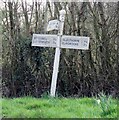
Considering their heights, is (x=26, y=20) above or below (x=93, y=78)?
above

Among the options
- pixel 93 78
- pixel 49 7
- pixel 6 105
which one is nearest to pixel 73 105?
pixel 6 105

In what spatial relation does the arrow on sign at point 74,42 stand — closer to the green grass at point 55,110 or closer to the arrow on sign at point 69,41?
the arrow on sign at point 69,41

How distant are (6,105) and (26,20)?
3692mm

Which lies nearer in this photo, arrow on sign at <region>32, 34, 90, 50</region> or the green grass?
the green grass

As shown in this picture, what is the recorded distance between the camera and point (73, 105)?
15.7 ft

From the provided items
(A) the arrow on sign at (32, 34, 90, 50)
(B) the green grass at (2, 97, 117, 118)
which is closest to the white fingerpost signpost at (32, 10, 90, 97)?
(A) the arrow on sign at (32, 34, 90, 50)

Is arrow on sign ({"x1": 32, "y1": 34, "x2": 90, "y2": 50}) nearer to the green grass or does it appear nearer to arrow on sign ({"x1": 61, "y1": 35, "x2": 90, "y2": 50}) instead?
arrow on sign ({"x1": 61, "y1": 35, "x2": 90, "y2": 50})

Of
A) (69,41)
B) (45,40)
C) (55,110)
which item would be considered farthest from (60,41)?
(55,110)

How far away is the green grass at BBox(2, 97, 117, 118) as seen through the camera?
4121mm

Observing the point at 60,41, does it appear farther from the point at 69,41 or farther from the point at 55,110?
the point at 55,110

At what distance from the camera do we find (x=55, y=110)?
4.38 meters

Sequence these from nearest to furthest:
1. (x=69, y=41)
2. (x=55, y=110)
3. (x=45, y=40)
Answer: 1. (x=55, y=110)
2. (x=69, y=41)
3. (x=45, y=40)

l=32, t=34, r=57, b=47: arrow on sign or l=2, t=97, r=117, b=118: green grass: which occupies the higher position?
l=32, t=34, r=57, b=47: arrow on sign

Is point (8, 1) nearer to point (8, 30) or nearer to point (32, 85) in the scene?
point (8, 30)
